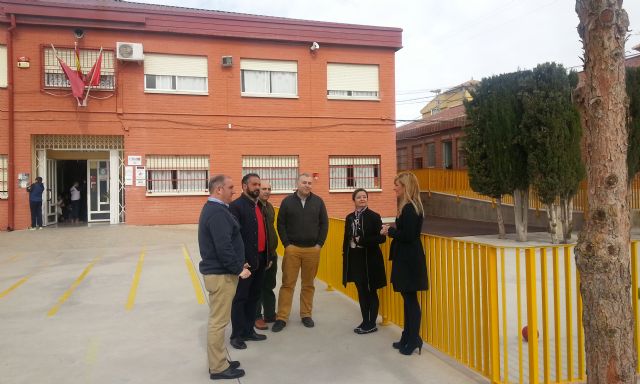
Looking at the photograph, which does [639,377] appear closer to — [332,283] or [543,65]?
[332,283]

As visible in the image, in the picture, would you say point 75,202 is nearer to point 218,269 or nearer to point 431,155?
point 218,269

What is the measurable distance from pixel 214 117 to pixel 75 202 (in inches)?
240

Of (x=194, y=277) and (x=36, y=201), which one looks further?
(x=36, y=201)

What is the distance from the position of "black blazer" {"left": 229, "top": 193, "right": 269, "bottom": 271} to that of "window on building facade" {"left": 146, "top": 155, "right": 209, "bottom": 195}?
513 inches

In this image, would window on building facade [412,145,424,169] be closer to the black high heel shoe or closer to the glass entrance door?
the glass entrance door

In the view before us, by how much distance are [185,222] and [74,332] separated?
12110mm

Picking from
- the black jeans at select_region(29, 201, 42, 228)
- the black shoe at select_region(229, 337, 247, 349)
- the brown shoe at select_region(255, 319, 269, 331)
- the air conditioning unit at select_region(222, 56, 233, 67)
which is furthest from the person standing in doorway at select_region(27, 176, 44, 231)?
the black shoe at select_region(229, 337, 247, 349)

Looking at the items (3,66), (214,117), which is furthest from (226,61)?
(3,66)

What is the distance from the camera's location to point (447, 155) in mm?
29109

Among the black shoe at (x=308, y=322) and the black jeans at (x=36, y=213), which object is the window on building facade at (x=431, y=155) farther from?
the black shoe at (x=308, y=322)

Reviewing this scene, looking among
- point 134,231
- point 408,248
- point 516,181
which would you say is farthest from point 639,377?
point 134,231

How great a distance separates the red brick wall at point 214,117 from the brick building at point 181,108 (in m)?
0.04

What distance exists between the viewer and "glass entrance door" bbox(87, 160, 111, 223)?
18.0 m

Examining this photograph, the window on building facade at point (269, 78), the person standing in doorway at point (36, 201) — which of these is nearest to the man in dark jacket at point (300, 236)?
the person standing in doorway at point (36, 201)
